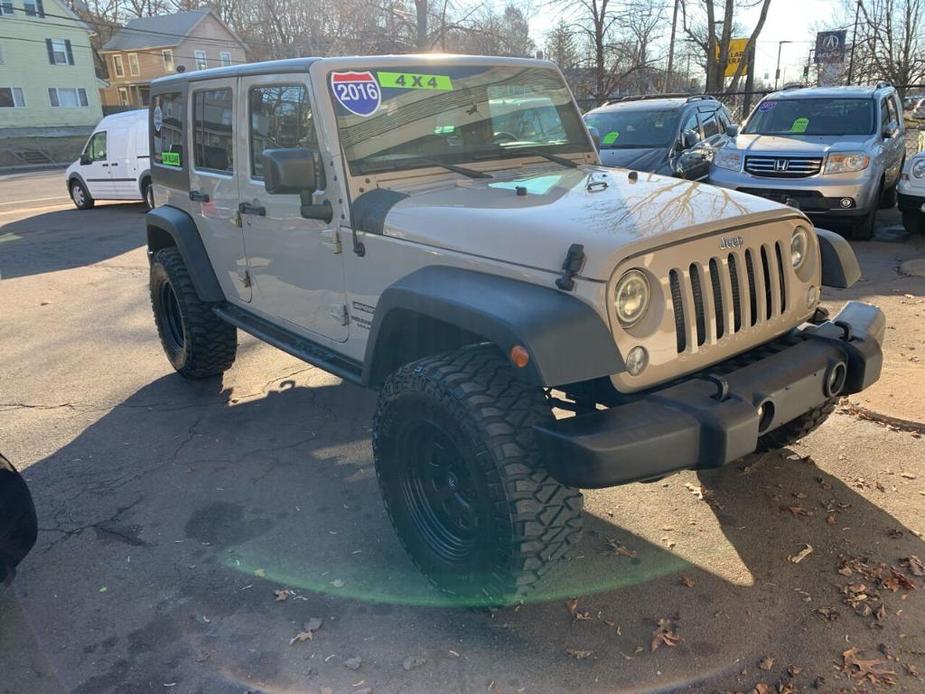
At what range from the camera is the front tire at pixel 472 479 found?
2.41m

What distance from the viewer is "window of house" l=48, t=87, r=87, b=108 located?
42.8 m

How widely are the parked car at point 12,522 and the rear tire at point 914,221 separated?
9221mm

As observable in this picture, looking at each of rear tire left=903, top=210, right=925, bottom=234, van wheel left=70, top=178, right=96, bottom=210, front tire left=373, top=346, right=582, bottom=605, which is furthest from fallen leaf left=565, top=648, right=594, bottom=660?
van wheel left=70, top=178, right=96, bottom=210

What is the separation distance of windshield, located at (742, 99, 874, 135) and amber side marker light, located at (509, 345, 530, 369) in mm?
8806

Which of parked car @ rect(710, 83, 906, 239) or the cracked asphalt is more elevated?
parked car @ rect(710, 83, 906, 239)

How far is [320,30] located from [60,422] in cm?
3229

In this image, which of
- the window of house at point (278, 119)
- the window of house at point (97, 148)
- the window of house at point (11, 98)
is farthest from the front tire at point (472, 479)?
the window of house at point (11, 98)

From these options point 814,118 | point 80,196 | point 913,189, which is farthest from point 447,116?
point 80,196

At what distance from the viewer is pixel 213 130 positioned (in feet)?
14.3

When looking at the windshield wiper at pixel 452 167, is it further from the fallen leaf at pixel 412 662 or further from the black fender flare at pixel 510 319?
the fallen leaf at pixel 412 662

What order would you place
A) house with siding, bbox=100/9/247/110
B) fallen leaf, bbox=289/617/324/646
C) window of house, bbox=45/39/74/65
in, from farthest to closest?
house with siding, bbox=100/9/247/110, window of house, bbox=45/39/74/65, fallen leaf, bbox=289/617/324/646

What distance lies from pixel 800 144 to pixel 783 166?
452 millimetres

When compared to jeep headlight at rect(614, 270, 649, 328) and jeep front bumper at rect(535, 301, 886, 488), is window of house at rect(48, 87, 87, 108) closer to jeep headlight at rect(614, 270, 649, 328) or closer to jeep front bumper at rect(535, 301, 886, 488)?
jeep headlight at rect(614, 270, 649, 328)

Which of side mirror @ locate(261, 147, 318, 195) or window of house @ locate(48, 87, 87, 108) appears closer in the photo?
side mirror @ locate(261, 147, 318, 195)
